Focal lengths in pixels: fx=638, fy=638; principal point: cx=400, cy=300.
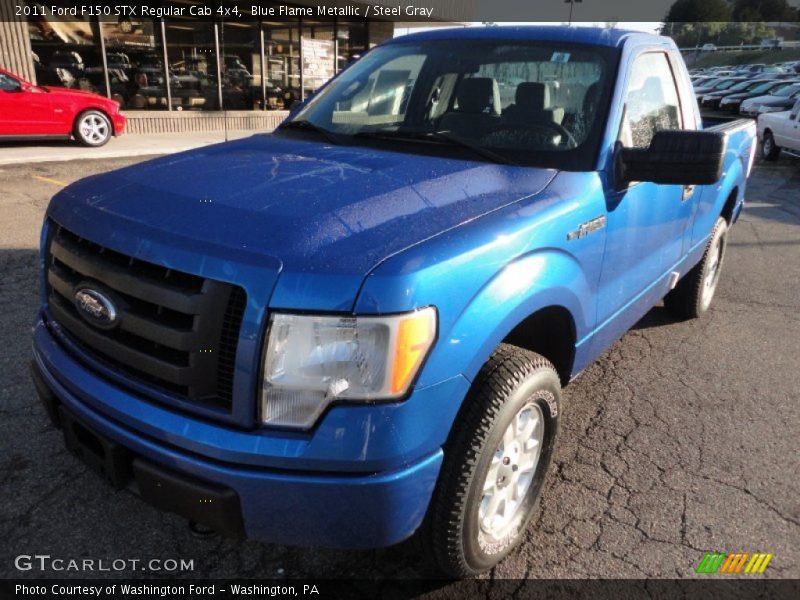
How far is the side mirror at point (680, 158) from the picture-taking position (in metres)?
2.48

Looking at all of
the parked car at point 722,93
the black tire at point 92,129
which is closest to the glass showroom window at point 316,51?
the black tire at point 92,129

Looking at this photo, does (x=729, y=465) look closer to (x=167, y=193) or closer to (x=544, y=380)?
(x=544, y=380)

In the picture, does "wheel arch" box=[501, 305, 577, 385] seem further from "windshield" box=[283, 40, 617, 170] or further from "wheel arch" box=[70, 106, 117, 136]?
"wheel arch" box=[70, 106, 117, 136]

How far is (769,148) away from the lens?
14.3 meters

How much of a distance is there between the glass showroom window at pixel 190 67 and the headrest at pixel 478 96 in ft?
47.4

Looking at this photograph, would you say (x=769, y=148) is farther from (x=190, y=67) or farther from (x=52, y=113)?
(x=52, y=113)

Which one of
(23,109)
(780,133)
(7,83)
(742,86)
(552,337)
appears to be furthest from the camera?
(742,86)

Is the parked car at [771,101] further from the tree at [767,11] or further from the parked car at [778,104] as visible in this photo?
the tree at [767,11]

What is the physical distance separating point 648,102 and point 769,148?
13.3m

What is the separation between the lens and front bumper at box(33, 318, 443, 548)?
1731mm

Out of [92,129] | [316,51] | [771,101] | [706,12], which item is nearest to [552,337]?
[92,129]

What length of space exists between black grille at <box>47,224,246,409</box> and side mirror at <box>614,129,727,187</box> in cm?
175

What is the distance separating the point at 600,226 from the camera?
258 cm

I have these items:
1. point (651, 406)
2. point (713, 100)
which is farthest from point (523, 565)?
point (713, 100)
